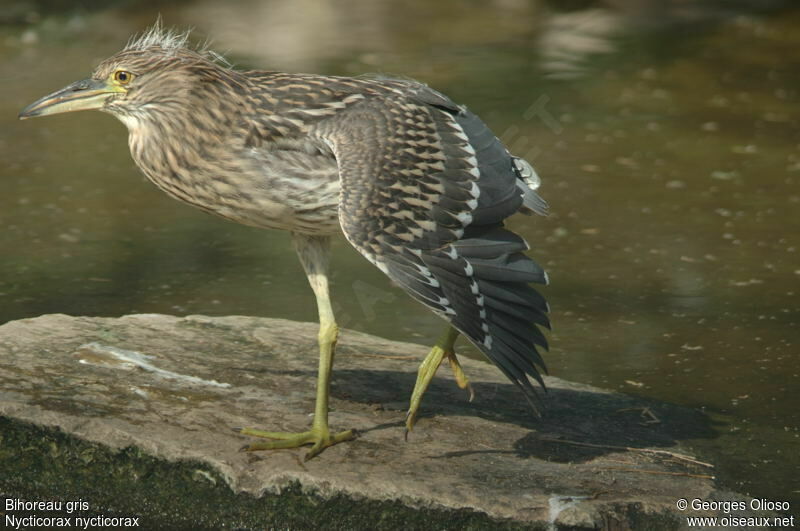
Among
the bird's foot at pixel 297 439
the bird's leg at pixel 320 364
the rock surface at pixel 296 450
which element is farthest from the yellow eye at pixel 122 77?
the bird's foot at pixel 297 439

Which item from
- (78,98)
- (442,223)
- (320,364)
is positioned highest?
(78,98)

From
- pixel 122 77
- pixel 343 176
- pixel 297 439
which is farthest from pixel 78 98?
pixel 297 439

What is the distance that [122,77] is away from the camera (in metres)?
4.54

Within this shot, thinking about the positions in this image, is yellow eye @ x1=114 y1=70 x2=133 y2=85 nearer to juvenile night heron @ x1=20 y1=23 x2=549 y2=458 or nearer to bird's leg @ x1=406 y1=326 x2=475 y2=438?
juvenile night heron @ x1=20 y1=23 x2=549 y2=458

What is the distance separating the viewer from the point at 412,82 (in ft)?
16.3

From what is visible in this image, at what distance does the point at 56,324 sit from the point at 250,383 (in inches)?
37.6

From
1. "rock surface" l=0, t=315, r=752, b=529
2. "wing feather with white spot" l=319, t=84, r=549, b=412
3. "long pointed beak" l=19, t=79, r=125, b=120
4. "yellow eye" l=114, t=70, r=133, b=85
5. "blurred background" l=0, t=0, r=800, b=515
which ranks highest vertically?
"yellow eye" l=114, t=70, r=133, b=85

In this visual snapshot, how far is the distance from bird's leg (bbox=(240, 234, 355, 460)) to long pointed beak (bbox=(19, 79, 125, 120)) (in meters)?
0.85

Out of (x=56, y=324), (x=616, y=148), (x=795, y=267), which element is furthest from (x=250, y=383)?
(x=616, y=148)

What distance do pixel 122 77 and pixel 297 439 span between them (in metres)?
1.42

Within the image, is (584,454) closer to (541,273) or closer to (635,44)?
(541,273)

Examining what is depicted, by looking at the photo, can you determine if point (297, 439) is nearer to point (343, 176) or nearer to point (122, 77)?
point (343, 176)

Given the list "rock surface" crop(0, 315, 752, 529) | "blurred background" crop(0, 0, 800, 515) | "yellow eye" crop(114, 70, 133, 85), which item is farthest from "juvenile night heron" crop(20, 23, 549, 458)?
"blurred background" crop(0, 0, 800, 515)

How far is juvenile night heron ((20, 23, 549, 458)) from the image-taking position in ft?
13.8
